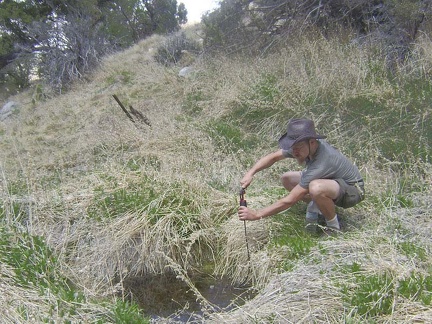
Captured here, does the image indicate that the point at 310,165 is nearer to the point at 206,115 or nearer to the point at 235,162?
the point at 235,162

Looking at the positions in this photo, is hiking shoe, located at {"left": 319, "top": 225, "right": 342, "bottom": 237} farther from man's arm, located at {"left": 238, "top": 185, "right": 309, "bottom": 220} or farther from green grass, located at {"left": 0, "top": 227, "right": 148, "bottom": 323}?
green grass, located at {"left": 0, "top": 227, "right": 148, "bottom": 323}

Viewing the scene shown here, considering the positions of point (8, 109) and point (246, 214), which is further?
point (8, 109)

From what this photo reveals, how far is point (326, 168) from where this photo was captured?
3.71 m

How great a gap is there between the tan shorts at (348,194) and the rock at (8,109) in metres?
11.8

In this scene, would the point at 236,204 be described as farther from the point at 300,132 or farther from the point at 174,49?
the point at 174,49

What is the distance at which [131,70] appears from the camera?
12.5 metres

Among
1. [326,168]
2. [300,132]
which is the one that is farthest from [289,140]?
[326,168]

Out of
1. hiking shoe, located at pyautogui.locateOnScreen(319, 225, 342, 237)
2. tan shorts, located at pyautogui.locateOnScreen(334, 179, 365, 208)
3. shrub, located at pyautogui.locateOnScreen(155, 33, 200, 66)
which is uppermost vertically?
shrub, located at pyautogui.locateOnScreen(155, 33, 200, 66)

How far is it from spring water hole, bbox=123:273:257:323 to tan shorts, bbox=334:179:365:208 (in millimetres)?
1029

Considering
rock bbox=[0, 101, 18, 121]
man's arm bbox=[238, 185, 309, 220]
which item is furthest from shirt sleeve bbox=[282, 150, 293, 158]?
rock bbox=[0, 101, 18, 121]

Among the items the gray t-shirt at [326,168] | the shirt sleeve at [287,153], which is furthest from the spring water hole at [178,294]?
the shirt sleeve at [287,153]

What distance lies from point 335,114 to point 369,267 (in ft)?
11.2

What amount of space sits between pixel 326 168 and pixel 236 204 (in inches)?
48.8

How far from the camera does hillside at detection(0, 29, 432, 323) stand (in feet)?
10.2
